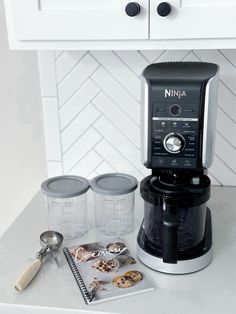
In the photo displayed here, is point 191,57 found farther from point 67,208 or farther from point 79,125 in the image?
point 67,208

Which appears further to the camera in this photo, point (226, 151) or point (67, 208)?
point (226, 151)

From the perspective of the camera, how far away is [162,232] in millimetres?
968

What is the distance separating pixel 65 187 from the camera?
112cm

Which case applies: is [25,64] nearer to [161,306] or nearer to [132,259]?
[132,259]

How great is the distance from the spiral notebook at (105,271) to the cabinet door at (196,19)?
53cm

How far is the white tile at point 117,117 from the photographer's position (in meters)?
1.38

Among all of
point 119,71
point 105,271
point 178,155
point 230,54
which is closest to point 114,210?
point 105,271

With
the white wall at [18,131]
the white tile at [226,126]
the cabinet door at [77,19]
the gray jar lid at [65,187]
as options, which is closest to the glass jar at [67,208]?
the gray jar lid at [65,187]

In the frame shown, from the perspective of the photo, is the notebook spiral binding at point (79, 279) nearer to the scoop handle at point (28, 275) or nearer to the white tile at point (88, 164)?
the scoop handle at point (28, 275)

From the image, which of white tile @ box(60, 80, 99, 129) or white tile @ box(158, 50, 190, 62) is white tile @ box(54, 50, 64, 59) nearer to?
white tile @ box(60, 80, 99, 129)

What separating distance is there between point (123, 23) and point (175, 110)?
248 mm

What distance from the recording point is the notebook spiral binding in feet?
2.85

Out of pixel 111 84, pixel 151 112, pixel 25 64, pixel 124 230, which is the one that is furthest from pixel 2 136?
pixel 151 112

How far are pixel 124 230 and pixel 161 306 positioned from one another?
331 millimetres
